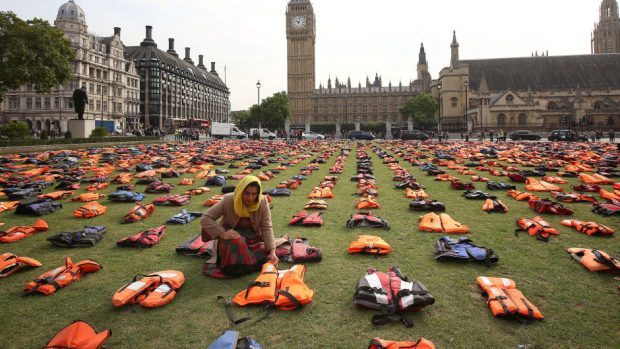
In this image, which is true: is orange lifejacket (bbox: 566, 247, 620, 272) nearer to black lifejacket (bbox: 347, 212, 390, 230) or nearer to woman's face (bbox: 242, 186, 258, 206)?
black lifejacket (bbox: 347, 212, 390, 230)

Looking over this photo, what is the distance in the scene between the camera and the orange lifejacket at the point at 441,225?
776cm

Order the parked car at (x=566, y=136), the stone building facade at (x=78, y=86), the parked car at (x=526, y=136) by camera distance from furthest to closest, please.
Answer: the stone building facade at (x=78, y=86) < the parked car at (x=526, y=136) < the parked car at (x=566, y=136)

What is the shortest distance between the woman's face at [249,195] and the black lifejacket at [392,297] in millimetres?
1855

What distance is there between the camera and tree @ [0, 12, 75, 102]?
32.2m

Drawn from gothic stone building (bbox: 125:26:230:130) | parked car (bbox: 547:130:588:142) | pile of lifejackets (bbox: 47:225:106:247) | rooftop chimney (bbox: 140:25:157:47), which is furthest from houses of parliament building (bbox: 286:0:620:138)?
pile of lifejackets (bbox: 47:225:106:247)

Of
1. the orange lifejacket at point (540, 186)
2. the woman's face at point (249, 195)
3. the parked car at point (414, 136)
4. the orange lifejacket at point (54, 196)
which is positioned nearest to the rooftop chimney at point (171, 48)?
the parked car at point (414, 136)

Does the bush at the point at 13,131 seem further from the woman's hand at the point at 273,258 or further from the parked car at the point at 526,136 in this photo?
the parked car at the point at 526,136

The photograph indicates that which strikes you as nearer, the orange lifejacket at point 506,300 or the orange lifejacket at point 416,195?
the orange lifejacket at point 506,300

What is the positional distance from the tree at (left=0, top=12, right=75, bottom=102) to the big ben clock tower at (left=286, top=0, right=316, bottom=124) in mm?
93616

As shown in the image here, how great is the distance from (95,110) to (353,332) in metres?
84.5

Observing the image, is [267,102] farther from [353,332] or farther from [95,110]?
A: [353,332]

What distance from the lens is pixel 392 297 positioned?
15.0ft

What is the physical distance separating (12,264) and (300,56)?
132m

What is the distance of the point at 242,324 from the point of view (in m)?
4.24
